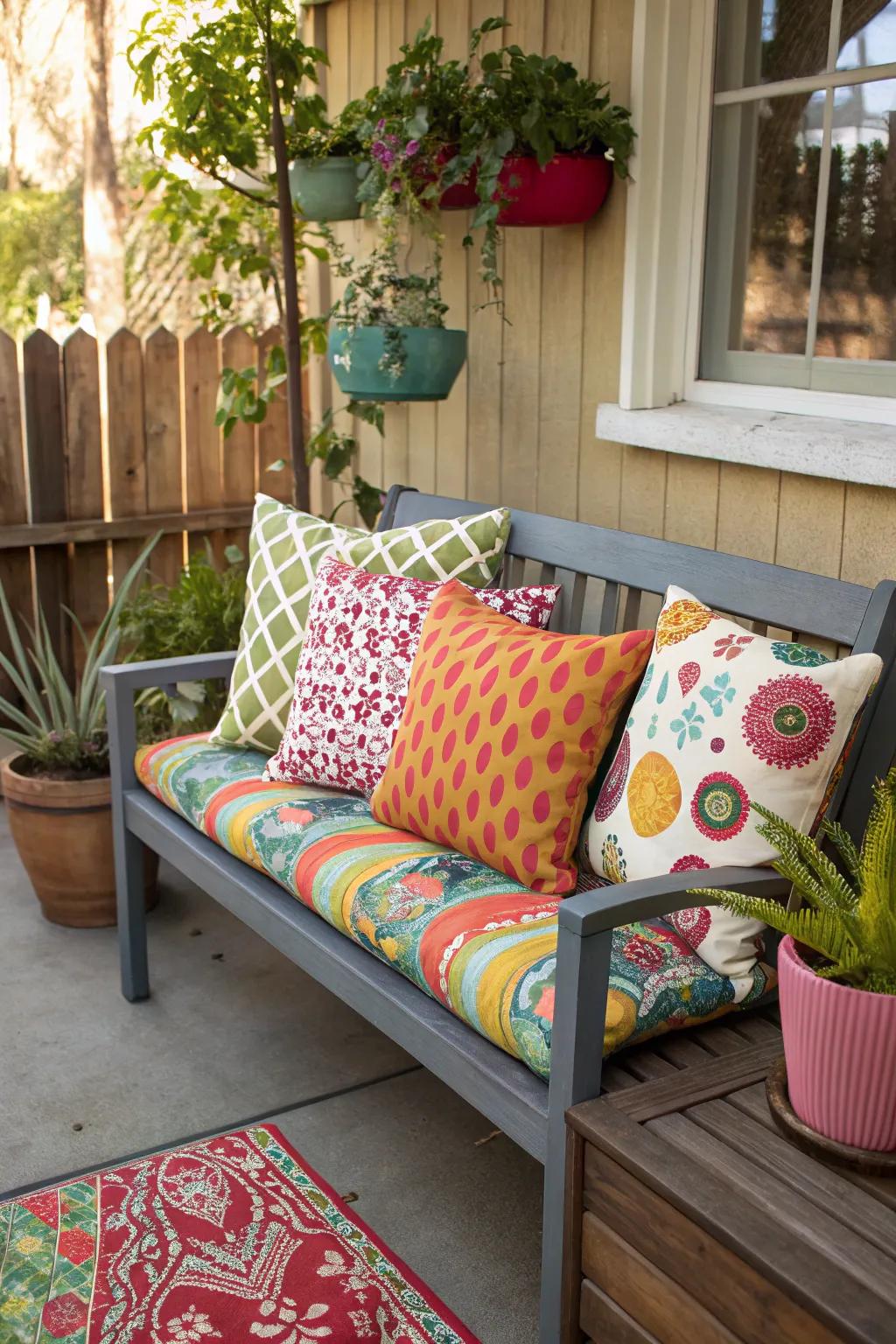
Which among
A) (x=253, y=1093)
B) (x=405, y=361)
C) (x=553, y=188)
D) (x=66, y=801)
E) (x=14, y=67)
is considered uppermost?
(x=14, y=67)

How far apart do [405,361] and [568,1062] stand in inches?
68.2

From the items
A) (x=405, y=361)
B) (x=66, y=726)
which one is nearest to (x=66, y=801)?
(x=66, y=726)

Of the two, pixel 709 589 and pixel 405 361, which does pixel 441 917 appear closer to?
pixel 709 589

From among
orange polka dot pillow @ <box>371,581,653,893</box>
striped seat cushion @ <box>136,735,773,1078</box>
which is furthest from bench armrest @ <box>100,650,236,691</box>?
orange polka dot pillow @ <box>371,581,653,893</box>

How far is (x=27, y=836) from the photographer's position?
3012 millimetres

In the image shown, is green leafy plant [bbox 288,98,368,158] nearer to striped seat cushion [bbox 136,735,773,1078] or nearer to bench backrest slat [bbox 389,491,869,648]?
bench backrest slat [bbox 389,491,869,648]

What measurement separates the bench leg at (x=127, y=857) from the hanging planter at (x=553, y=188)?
125cm

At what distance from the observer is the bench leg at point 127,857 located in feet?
8.86

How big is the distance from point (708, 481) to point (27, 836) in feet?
5.57

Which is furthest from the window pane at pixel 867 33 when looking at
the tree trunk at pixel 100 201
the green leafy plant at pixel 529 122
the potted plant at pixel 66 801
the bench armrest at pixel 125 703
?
the tree trunk at pixel 100 201

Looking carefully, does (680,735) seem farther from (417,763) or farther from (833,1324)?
(833,1324)

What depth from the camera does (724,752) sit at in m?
1.74

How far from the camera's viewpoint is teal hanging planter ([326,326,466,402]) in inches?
112

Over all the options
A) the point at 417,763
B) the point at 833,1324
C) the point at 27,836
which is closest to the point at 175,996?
the point at 27,836
